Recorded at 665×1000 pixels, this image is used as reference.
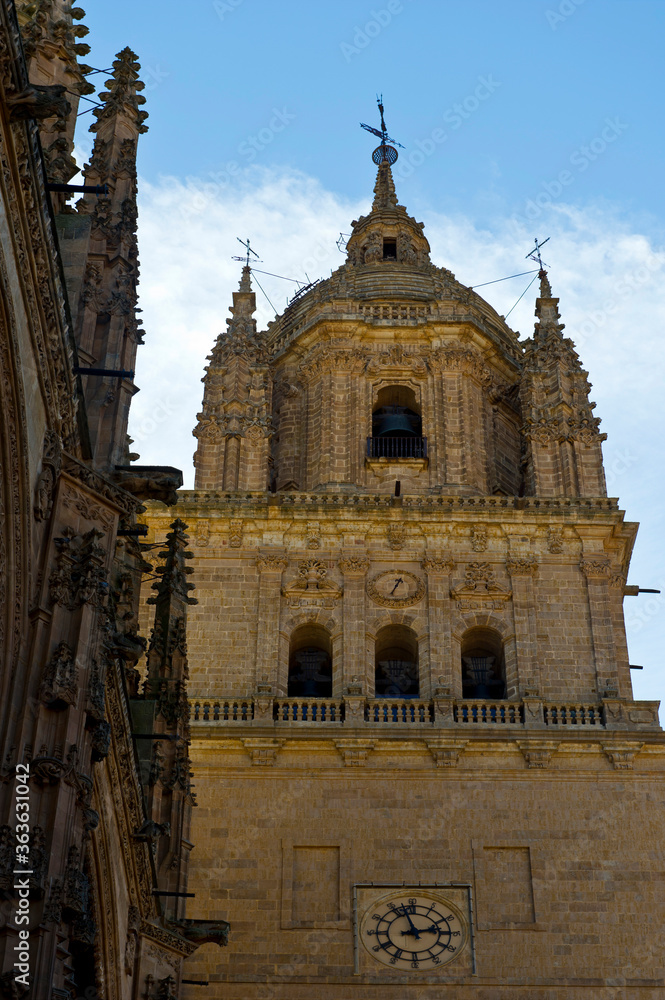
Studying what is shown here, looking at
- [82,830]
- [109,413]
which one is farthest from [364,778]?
[82,830]

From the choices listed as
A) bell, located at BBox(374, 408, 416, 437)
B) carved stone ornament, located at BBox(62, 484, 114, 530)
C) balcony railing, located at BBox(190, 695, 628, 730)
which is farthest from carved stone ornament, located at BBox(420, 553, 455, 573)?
carved stone ornament, located at BBox(62, 484, 114, 530)

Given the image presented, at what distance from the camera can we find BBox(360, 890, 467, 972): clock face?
26609mm

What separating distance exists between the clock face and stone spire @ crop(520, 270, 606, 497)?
10.4 metres

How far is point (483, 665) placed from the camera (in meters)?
32.0

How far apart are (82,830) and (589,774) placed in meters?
17.4

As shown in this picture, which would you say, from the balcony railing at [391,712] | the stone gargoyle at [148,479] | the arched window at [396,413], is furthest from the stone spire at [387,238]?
the stone gargoyle at [148,479]

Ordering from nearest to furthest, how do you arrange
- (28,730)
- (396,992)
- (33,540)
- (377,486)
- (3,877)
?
1. (3,877)
2. (28,730)
3. (33,540)
4. (396,992)
5. (377,486)

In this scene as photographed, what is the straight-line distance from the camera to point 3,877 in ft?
37.3

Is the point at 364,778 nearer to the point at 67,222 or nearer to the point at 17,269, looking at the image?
the point at 67,222

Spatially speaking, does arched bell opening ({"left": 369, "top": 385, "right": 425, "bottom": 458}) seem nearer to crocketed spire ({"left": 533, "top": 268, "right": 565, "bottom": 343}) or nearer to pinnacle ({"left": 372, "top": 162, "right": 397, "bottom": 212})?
crocketed spire ({"left": 533, "top": 268, "right": 565, "bottom": 343})

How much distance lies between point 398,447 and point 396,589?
15.5 ft

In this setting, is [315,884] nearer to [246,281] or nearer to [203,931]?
[203,931]

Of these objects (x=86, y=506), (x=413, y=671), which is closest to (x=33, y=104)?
(x=86, y=506)

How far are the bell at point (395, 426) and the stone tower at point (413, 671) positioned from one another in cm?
11
